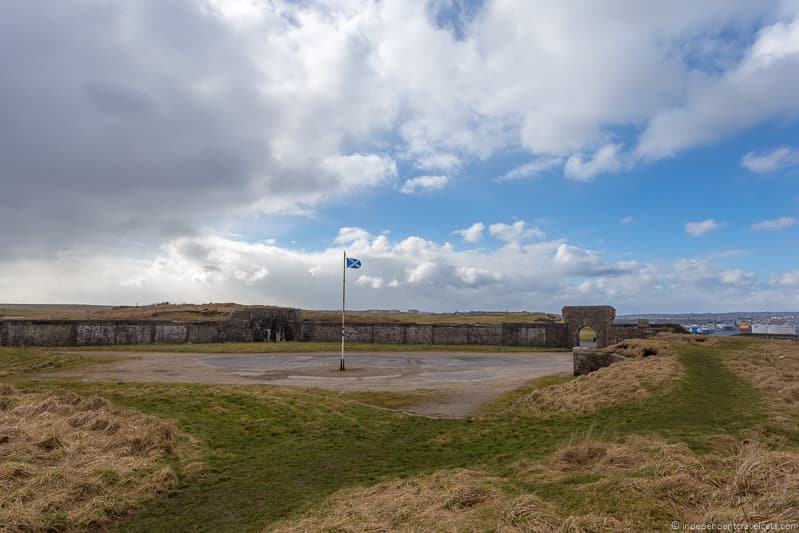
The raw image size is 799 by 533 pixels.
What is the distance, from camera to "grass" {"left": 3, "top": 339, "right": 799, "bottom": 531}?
6492mm

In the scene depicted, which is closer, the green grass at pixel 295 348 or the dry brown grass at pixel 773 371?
the dry brown grass at pixel 773 371

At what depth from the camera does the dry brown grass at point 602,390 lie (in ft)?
41.0

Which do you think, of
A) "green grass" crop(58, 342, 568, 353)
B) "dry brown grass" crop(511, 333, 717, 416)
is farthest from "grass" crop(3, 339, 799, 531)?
"green grass" crop(58, 342, 568, 353)

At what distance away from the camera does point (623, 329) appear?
37062mm

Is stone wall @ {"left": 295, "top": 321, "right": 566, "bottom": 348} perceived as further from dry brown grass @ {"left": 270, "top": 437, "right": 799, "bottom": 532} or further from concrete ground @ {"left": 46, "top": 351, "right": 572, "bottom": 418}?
dry brown grass @ {"left": 270, "top": 437, "right": 799, "bottom": 532}

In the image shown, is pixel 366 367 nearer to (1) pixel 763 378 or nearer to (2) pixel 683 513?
(1) pixel 763 378

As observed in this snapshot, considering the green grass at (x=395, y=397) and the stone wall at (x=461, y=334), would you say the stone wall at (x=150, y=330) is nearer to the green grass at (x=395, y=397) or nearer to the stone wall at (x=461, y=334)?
the stone wall at (x=461, y=334)

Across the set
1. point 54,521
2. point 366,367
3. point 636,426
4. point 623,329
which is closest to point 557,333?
point 623,329

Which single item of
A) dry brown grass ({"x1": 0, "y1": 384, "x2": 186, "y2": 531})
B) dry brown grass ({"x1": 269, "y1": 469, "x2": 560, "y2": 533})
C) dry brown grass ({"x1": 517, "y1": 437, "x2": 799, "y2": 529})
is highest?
dry brown grass ({"x1": 517, "y1": 437, "x2": 799, "y2": 529})

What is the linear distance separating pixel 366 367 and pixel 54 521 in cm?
1983

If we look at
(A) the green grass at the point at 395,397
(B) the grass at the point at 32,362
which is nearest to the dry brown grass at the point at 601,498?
(A) the green grass at the point at 395,397

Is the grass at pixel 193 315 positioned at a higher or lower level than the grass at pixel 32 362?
higher

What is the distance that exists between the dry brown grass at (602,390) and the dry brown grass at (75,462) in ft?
30.1

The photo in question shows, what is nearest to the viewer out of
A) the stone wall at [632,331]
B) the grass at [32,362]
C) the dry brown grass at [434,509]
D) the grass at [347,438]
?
the dry brown grass at [434,509]
